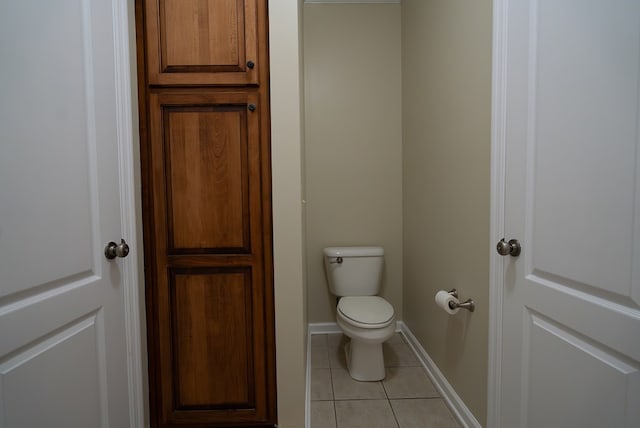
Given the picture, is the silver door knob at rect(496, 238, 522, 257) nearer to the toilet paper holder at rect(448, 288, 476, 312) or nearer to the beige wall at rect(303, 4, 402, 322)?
the toilet paper holder at rect(448, 288, 476, 312)

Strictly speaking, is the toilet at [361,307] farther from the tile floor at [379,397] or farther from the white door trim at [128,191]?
the white door trim at [128,191]

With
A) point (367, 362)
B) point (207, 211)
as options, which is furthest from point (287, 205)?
point (367, 362)

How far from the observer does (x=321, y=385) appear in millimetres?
1810

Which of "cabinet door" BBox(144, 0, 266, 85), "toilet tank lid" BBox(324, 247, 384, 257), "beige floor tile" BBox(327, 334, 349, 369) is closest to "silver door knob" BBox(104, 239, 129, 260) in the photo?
"cabinet door" BBox(144, 0, 266, 85)

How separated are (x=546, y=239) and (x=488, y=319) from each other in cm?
Answer: 46

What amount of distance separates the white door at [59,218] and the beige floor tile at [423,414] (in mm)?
1251

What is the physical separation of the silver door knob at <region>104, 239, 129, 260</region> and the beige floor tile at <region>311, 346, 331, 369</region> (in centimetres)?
139

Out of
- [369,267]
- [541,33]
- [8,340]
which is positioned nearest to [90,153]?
[8,340]

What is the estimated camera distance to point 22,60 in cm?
78

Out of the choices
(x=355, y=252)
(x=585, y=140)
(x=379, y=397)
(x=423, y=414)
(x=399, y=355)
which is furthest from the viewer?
(x=355, y=252)

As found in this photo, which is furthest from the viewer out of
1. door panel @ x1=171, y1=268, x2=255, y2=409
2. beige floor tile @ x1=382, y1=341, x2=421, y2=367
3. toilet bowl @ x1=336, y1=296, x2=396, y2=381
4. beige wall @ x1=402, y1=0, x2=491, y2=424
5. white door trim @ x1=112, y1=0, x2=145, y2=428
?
beige floor tile @ x1=382, y1=341, x2=421, y2=367

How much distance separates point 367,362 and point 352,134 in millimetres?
1593

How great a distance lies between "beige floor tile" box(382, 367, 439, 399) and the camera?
1.71 meters

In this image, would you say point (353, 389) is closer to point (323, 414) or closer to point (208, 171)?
point (323, 414)
